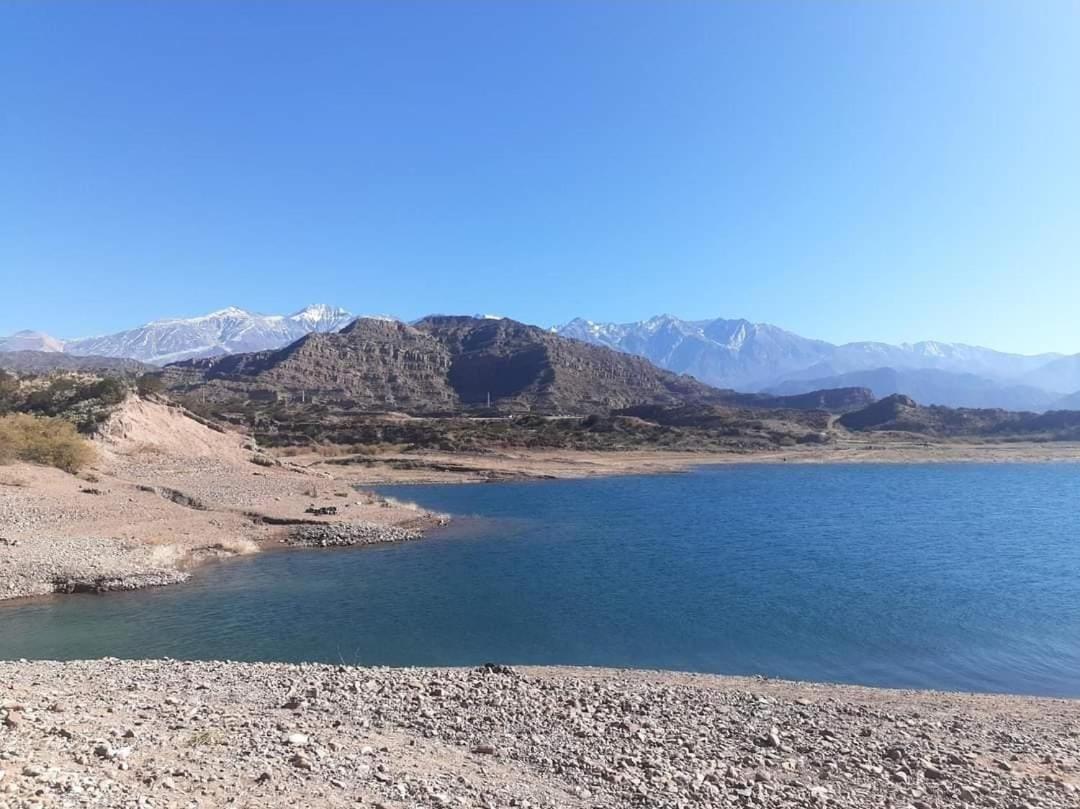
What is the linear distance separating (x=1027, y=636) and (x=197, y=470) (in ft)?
162

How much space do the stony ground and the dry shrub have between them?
30.7 meters

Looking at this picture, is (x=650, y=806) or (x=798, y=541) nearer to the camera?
(x=650, y=806)

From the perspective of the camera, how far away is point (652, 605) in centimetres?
2638

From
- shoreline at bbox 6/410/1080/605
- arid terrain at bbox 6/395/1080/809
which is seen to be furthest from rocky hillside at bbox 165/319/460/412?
arid terrain at bbox 6/395/1080/809

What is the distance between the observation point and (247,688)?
1366cm

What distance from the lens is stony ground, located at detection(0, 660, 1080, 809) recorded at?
855 cm

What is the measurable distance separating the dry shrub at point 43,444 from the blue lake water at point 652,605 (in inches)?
711

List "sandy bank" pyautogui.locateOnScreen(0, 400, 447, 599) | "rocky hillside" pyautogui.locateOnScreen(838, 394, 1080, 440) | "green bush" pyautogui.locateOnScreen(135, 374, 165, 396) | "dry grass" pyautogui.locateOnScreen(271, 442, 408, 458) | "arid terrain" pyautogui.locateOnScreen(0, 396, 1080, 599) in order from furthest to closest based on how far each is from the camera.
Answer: "rocky hillside" pyautogui.locateOnScreen(838, 394, 1080, 440)
"dry grass" pyautogui.locateOnScreen(271, 442, 408, 458)
"green bush" pyautogui.locateOnScreen(135, 374, 165, 396)
"arid terrain" pyautogui.locateOnScreen(0, 396, 1080, 599)
"sandy bank" pyautogui.locateOnScreen(0, 400, 447, 599)

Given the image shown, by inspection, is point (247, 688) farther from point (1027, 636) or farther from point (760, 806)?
point (1027, 636)

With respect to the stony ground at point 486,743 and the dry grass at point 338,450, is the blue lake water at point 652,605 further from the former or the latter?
the dry grass at point 338,450

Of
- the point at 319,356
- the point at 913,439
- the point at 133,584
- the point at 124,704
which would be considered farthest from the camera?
the point at 319,356

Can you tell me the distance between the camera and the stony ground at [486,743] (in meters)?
8.55

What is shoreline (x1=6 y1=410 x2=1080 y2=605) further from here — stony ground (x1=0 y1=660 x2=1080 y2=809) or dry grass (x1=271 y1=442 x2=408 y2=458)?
stony ground (x1=0 y1=660 x2=1080 y2=809)

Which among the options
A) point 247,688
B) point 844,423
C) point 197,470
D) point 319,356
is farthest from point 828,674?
point 319,356
